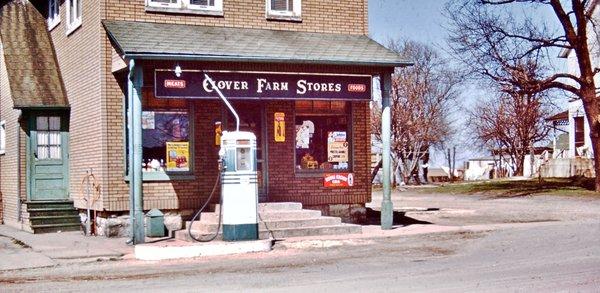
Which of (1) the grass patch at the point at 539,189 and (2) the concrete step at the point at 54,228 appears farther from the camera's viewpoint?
(1) the grass patch at the point at 539,189

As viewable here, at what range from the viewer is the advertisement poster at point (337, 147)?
1744cm

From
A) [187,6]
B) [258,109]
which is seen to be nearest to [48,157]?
[187,6]

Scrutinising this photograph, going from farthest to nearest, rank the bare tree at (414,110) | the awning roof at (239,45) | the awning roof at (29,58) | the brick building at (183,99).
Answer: the bare tree at (414,110) → the awning roof at (29,58) → the brick building at (183,99) → the awning roof at (239,45)

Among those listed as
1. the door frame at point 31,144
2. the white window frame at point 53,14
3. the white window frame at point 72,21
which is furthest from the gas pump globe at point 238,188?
the white window frame at point 53,14

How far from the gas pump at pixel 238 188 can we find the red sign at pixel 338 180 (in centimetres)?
409

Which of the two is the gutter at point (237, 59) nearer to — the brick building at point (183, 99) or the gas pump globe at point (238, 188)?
the brick building at point (183, 99)

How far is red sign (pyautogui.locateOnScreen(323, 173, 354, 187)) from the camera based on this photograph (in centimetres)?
1731

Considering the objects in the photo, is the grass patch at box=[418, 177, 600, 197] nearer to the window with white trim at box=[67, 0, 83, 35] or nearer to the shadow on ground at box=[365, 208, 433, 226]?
the shadow on ground at box=[365, 208, 433, 226]

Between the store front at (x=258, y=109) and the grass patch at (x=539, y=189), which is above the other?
the store front at (x=258, y=109)

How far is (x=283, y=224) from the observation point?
1505cm

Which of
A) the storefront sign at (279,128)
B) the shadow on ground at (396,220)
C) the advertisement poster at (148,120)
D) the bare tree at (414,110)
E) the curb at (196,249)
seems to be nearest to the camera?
the curb at (196,249)

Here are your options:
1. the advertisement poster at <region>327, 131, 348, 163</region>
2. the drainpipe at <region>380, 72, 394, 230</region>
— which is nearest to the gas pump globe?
the drainpipe at <region>380, 72, 394, 230</region>

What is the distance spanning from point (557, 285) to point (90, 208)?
10875 millimetres

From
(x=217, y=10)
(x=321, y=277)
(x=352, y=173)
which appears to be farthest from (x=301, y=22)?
(x=321, y=277)
